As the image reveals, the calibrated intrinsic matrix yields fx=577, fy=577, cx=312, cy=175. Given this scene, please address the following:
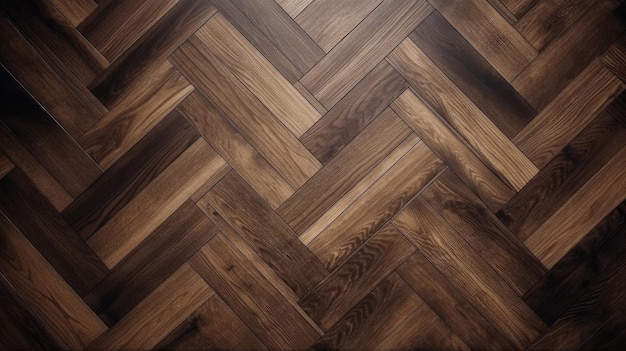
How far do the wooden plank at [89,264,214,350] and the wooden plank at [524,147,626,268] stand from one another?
0.98 m

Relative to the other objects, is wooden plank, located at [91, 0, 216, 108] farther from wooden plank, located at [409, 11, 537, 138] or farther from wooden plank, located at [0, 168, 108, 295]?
wooden plank, located at [409, 11, 537, 138]

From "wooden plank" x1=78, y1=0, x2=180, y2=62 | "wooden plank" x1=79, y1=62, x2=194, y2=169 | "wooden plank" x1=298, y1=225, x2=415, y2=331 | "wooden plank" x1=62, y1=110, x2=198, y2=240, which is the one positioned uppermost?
"wooden plank" x1=78, y1=0, x2=180, y2=62

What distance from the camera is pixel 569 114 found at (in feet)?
5.53

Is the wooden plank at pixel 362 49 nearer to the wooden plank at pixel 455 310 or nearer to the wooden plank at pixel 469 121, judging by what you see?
the wooden plank at pixel 469 121

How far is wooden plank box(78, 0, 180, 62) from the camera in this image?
174cm

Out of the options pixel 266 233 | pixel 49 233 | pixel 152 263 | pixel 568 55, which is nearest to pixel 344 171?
pixel 266 233

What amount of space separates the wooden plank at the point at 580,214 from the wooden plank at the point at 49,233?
1.29 metres

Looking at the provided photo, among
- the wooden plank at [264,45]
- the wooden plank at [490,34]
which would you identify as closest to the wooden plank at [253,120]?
the wooden plank at [264,45]

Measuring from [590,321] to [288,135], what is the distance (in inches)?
40.1

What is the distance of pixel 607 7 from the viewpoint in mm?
1701

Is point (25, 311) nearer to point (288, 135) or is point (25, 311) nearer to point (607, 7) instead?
point (288, 135)

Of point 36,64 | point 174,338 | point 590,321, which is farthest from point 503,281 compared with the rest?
point 36,64

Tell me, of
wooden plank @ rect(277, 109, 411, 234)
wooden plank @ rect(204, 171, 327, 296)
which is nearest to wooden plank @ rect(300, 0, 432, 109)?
wooden plank @ rect(277, 109, 411, 234)

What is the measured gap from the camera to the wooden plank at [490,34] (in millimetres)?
1708
